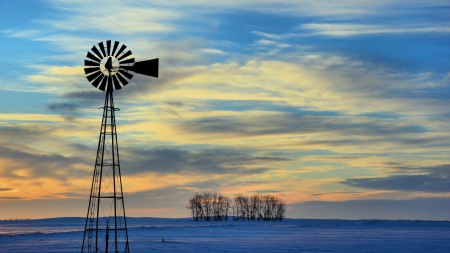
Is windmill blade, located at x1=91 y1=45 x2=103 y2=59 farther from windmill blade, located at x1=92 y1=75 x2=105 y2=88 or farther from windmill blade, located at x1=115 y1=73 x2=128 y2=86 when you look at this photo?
windmill blade, located at x1=115 y1=73 x2=128 y2=86

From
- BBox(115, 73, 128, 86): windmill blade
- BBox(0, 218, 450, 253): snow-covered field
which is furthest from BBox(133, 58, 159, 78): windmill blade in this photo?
BBox(0, 218, 450, 253): snow-covered field

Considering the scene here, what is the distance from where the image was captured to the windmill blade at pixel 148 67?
26.6 m

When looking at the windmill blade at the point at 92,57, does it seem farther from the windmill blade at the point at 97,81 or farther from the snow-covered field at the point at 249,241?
the snow-covered field at the point at 249,241

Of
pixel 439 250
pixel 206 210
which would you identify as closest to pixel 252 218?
pixel 206 210

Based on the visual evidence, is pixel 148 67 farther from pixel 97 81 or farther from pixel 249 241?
pixel 249 241

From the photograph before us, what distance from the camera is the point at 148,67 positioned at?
2677 cm

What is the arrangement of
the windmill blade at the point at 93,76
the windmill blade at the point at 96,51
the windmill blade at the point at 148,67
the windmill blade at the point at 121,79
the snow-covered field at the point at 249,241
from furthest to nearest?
the snow-covered field at the point at 249,241 → the windmill blade at the point at 93,76 → the windmill blade at the point at 121,79 → the windmill blade at the point at 96,51 → the windmill blade at the point at 148,67

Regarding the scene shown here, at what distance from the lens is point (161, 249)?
4072 centimetres

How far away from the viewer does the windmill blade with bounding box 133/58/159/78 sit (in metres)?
26.6

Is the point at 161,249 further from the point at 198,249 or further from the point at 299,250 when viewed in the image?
the point at 299,250

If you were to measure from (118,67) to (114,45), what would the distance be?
1073mm

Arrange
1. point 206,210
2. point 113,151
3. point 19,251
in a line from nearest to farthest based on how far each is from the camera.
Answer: point 113,151
point 19,251
point 206,210

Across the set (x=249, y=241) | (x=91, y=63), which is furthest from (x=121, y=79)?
(x=249, y=241)

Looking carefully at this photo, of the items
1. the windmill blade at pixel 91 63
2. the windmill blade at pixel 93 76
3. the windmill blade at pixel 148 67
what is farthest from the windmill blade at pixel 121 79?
the windmill blade at pixel 91 63
